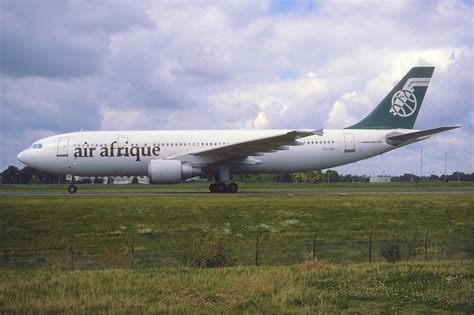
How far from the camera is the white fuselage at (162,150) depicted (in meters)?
34.3

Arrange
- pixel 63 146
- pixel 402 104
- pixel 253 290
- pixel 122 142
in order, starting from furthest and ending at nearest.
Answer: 1. pixel 402 104
2. pixel 63 146
3. pixel 122 142
4. pixel 253 290

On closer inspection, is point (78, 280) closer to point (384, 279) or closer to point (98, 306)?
point (98, 306)

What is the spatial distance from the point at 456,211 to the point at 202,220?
11.9m

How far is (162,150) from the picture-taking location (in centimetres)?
3438

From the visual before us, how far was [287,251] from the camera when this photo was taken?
16750 millimetres

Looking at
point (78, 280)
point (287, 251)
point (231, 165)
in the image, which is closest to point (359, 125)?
point (231, 165)

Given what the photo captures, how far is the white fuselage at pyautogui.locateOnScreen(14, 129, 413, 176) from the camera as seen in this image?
112 ft

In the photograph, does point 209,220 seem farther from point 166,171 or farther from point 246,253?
point 166,171

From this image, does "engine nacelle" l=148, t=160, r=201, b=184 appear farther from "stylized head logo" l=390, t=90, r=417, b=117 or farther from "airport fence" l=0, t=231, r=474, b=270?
"stylized head logo" l=390, t=90, r=417, b=117

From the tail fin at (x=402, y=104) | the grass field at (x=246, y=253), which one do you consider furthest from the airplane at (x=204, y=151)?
the grass field at (x=246, y=253)

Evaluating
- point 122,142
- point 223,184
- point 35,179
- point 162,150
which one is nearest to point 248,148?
point 223,184

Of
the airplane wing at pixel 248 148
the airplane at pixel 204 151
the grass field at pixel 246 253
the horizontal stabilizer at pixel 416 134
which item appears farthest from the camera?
the airplane at pixel 204 151

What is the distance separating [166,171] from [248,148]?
16.1ft

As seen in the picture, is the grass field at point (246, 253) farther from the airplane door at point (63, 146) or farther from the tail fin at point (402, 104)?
the tail fin at point (402, 104)
